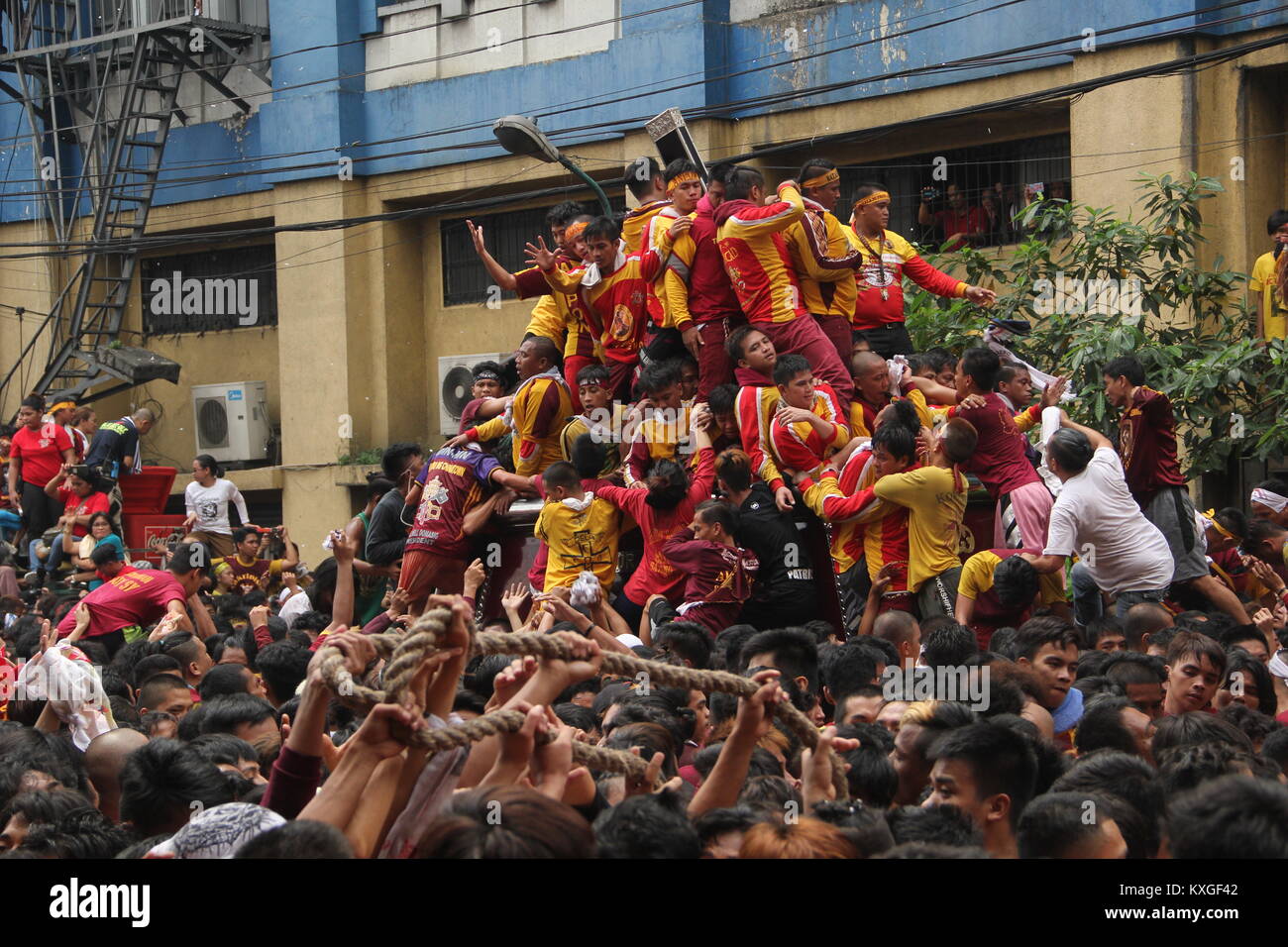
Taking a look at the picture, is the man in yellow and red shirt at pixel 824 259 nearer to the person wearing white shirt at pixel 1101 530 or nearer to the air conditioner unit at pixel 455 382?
the person wearing white shirt at pixel 1101 530

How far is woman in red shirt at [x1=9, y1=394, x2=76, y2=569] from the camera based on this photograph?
1816 cm

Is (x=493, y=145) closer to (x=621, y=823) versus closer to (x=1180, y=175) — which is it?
(x=1180, y=175)

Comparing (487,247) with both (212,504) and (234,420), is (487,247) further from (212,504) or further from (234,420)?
(212,504)

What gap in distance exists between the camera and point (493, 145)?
19.8 m

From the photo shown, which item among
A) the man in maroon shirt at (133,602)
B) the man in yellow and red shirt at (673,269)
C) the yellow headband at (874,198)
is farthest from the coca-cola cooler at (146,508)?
the yellow headband at (874,198)

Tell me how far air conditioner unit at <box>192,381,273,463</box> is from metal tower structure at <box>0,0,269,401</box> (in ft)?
2.58

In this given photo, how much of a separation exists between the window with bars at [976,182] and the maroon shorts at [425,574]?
285 inches

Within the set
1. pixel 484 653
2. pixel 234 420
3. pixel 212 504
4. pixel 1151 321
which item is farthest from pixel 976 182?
pixel 484 653

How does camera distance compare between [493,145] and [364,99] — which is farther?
[364,99]

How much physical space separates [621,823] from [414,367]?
18.6 m

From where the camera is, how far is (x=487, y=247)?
69.4ft

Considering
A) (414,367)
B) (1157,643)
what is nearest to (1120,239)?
(1157,643)

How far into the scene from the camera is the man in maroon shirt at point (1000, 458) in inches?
354

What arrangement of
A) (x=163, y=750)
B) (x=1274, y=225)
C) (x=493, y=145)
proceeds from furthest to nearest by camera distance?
(x=493, y=145) → (x=1274, y=225) → (x=163, y=750)
